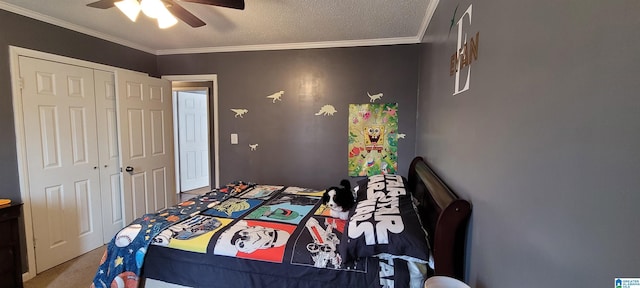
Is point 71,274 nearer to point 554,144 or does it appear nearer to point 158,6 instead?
point 158,6

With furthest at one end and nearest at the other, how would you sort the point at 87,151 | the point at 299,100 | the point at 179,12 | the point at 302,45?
the point at 299,100, the point at 302,45, the point at 87,151, the point at 179,12

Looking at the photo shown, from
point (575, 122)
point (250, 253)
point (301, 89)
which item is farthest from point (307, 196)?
point (575, 122)

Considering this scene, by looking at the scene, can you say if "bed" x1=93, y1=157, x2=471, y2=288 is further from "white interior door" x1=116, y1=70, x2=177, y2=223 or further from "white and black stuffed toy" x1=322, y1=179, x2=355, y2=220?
"white interior door" x1=116, y1=70, x2=177, y2=223

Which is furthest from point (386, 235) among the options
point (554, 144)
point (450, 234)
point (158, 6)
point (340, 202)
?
point (158, 6)

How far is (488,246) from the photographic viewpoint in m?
1.04

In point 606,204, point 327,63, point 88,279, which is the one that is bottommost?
point 88,279

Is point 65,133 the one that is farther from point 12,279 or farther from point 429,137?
point 429,137

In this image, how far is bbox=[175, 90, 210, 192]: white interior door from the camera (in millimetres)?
4957

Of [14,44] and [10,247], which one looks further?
[14,44]

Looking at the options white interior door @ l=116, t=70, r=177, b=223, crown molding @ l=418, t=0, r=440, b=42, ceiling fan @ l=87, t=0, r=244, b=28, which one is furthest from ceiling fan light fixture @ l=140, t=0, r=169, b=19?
crown molding @ l=418, t=0, r=440, b=42

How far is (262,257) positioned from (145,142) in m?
2.65

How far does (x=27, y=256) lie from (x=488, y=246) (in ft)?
11.6

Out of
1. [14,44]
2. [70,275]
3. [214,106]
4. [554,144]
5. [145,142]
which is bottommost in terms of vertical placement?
[70,275]

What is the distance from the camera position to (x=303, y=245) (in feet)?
5.49
